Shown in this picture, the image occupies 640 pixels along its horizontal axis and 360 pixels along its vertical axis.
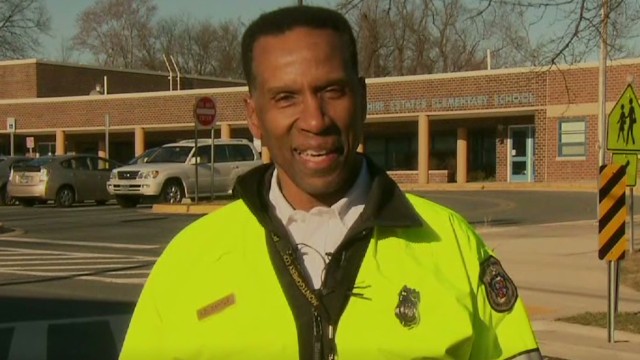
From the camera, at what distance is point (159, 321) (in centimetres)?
226

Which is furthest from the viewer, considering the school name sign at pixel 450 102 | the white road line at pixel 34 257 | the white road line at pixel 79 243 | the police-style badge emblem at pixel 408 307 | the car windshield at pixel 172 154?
the school name sign at pixel 450 102

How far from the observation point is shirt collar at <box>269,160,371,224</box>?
239cm

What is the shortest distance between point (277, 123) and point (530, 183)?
→ 34652 mm

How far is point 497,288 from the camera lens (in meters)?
2.26

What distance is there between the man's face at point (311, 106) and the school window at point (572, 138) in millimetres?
35085

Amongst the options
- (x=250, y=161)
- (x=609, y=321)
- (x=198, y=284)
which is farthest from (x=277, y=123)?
(x=250, y=161)

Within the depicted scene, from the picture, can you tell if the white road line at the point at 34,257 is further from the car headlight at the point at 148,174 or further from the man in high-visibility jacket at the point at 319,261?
the man in high-visibility jacket at the point at 319,261

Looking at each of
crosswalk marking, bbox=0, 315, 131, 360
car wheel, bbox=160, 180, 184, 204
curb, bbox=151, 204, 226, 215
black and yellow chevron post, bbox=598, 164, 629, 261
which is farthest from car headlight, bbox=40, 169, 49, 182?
black and yellow chevron post, bbox=598, 164, 629, 261

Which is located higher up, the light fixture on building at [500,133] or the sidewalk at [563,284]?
the light fixture on building at [500,133]

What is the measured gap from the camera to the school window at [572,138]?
36344mm

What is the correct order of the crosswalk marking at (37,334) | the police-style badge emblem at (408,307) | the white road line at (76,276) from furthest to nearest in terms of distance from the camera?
the white road line at (76,276) < the crosswalk marking at (37,334) < the police-style badge emblem at (408,307)

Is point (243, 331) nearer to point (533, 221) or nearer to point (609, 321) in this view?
point (609, 321)

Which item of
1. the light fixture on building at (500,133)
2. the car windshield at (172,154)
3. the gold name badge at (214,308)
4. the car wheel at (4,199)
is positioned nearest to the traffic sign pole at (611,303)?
the gold name badge at (214,308)

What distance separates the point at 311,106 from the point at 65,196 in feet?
88.3
